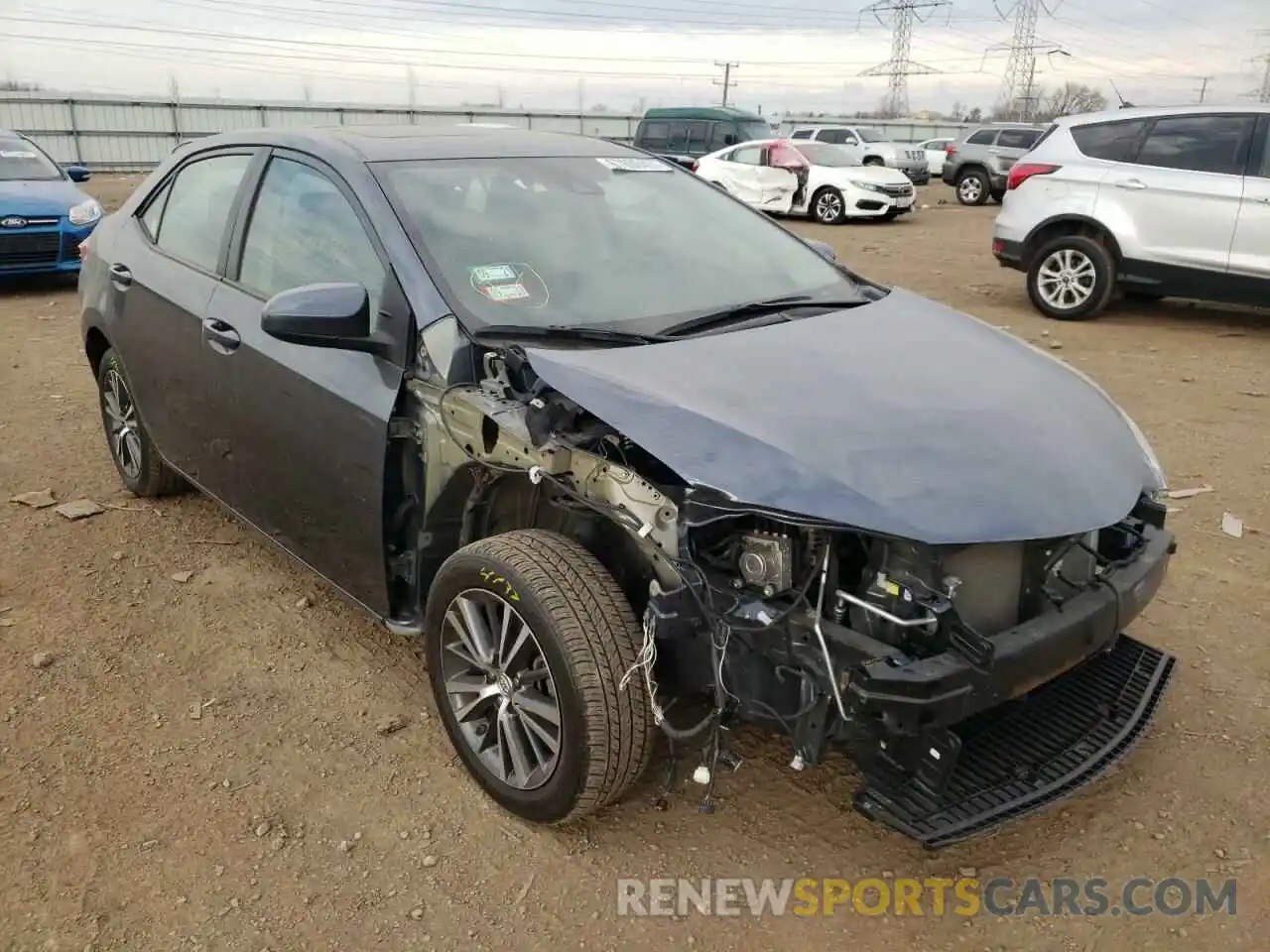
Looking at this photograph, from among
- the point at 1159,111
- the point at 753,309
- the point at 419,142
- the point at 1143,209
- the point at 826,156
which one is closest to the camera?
the point at 753,309

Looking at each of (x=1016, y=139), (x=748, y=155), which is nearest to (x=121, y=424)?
(x=748, y=155)

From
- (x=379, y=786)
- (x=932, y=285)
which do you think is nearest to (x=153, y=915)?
(x=379, y=786)

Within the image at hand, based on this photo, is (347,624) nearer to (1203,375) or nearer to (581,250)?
(581,250)

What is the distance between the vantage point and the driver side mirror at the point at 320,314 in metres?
2.80

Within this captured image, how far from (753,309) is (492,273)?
820 millimetres

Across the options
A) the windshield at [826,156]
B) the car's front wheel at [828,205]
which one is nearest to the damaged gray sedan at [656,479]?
the car's front wheel at [828,205]

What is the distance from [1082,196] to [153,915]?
28.0ft

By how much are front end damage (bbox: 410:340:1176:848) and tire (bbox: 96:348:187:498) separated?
238 cm

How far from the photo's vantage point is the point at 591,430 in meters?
2.55

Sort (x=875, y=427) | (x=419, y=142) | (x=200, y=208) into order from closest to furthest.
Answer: (x=875, y=427) < (x=419, y=142) < (x=200, y=208)

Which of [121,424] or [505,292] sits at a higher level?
[505,292]

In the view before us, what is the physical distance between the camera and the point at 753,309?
3.19 meters

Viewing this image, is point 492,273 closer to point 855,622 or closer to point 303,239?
point 303,239

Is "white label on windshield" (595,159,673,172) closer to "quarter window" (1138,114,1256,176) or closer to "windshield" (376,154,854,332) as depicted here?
"windshield" (376,154,854,332)
